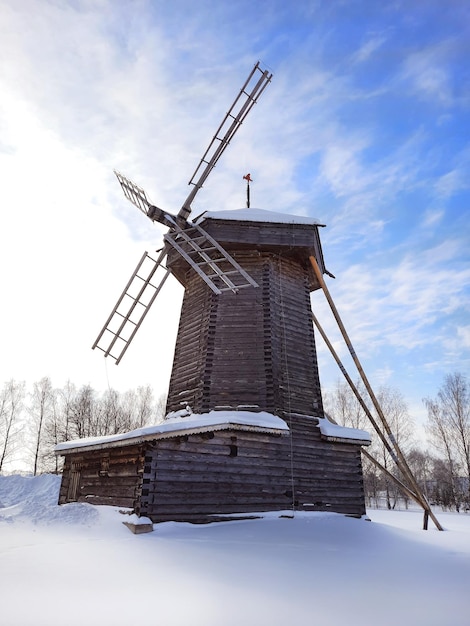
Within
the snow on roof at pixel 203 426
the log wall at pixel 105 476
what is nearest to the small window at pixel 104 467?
the log wall at pixel 105 476

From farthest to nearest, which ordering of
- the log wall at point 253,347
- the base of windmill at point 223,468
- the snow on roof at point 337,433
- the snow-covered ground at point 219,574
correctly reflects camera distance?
1. the snow on roof at point 337,433
2. the log wall at point 253,347
3. the base of windmill at point 223,468
4. the snow-covered ground at point 219,574

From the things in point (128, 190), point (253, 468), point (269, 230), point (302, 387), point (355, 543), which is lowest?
point (355, 543)

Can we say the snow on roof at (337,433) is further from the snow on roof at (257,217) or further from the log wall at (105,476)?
the snow on roof at (257,217)

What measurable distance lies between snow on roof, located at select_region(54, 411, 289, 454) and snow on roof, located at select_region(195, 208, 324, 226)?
6.23 metres

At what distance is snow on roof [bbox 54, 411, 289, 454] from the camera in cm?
890

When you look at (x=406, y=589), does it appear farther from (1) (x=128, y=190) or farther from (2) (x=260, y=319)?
(1) (x=128, y=190)

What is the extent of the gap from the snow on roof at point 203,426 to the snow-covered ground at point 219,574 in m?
1.70

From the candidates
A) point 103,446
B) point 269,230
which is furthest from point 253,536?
point 269,230

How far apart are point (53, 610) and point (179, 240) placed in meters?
11.4

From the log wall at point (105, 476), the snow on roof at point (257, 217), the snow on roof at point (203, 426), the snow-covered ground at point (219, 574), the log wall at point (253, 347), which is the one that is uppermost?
the snow on roof at point (257, 217)

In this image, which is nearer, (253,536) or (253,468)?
(253,536)

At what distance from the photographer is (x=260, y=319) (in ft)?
39.8

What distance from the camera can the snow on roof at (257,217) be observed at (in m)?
13.0

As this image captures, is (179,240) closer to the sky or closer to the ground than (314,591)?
closer to the sky
